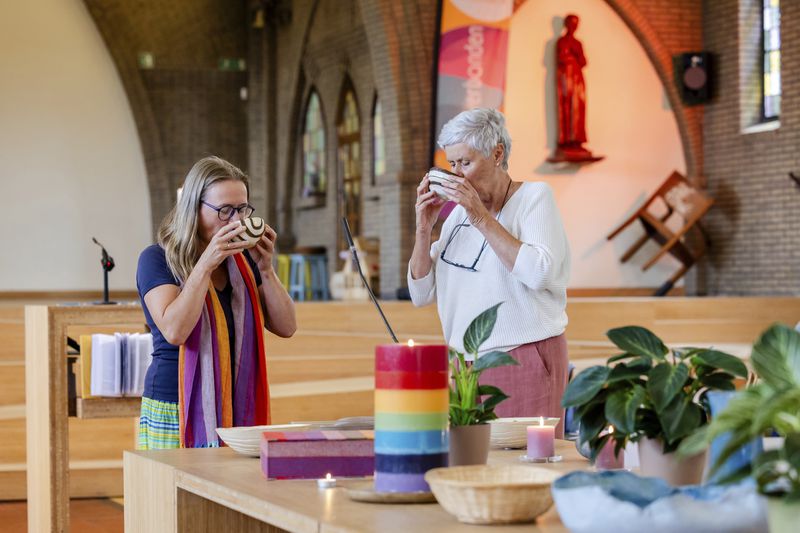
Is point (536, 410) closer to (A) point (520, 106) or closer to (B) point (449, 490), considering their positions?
(B) point (449, 490)

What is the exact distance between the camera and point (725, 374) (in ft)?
5.12

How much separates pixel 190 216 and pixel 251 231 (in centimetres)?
17

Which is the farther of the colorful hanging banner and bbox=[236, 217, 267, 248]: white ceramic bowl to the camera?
the colorful hanging banner

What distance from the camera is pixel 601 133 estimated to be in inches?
472

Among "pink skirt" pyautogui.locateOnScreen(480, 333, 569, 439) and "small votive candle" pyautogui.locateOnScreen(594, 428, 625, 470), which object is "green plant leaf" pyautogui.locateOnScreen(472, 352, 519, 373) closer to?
"small votive candle" pyautogui.locateOnScreen(594, 428, 625, 470)

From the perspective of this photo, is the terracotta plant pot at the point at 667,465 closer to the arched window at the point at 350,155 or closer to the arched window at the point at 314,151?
the arched window at the point at 350,155

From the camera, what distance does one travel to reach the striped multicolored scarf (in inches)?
110

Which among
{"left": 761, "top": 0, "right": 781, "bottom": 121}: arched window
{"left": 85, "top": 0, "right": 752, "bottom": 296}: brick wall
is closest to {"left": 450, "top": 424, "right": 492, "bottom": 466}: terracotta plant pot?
{"left": 85, "top": 0, "right": 752, "bottom": 296}: brick wall

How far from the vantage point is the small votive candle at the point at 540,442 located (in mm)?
2006

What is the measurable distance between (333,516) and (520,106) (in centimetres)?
1029

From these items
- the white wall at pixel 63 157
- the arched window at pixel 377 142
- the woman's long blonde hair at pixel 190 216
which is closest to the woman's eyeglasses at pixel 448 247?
the woman's long blonde hair at pixel 190 216

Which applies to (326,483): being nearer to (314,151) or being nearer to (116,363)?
(116,363)

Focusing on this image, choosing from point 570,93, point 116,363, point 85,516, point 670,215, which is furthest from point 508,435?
point 670,215

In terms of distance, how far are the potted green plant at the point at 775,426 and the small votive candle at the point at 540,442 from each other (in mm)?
809
